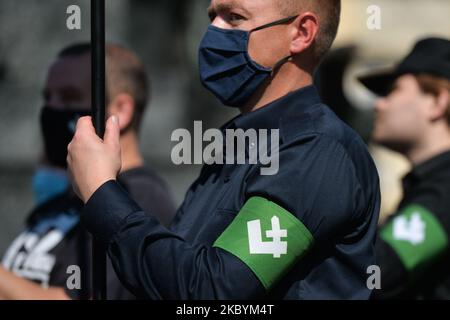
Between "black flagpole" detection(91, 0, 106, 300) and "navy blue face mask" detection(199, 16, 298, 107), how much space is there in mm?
317

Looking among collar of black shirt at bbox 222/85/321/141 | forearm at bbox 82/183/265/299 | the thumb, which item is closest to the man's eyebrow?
collar of black shirt at bbox 222/85/321/141

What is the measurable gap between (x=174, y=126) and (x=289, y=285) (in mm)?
6287

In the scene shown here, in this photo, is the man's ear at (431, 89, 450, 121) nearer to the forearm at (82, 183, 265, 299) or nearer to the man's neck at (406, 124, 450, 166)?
the man's neck at (406, 124, 450, 166)

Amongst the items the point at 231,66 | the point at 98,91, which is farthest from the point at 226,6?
the point at 98,91

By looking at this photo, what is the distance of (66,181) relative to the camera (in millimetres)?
4098

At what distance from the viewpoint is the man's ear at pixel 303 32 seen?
8.81 ft

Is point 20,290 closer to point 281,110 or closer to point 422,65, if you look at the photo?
point 281,110

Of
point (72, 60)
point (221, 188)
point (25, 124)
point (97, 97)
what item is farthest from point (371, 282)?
point (25, 124)

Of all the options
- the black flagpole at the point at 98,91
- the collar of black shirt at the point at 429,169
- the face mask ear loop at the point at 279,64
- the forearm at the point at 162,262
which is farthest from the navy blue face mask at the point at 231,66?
the collar of black shirt at the point at 429,169

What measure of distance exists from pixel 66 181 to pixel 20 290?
989 mm

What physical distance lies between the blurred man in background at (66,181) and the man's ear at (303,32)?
41.1 inches

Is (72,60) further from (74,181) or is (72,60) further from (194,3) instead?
(194,3)
